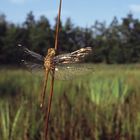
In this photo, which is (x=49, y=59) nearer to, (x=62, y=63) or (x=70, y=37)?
(x=62, y=63)

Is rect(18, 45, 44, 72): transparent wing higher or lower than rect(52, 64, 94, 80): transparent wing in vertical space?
higher

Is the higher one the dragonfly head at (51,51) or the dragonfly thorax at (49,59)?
the dragonfly head at (51,51)

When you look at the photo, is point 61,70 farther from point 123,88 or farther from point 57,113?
point 123,88

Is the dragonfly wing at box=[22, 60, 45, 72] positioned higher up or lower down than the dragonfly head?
lower down

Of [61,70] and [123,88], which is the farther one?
[123,88]

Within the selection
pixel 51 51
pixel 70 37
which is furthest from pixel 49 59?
pixel 70 37

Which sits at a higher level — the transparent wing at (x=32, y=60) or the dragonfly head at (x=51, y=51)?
the dragonfly head at (x=51, y=51)

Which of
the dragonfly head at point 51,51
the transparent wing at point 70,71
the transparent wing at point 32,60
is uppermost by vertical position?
the dragonfly head at point 51,51

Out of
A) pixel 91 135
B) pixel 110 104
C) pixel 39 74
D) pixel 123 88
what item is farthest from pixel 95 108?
pixel 39 74

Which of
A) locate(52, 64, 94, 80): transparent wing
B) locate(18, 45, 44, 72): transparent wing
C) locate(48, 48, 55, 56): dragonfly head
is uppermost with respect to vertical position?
locate(48, 48, 55, 56): dragonfly head
